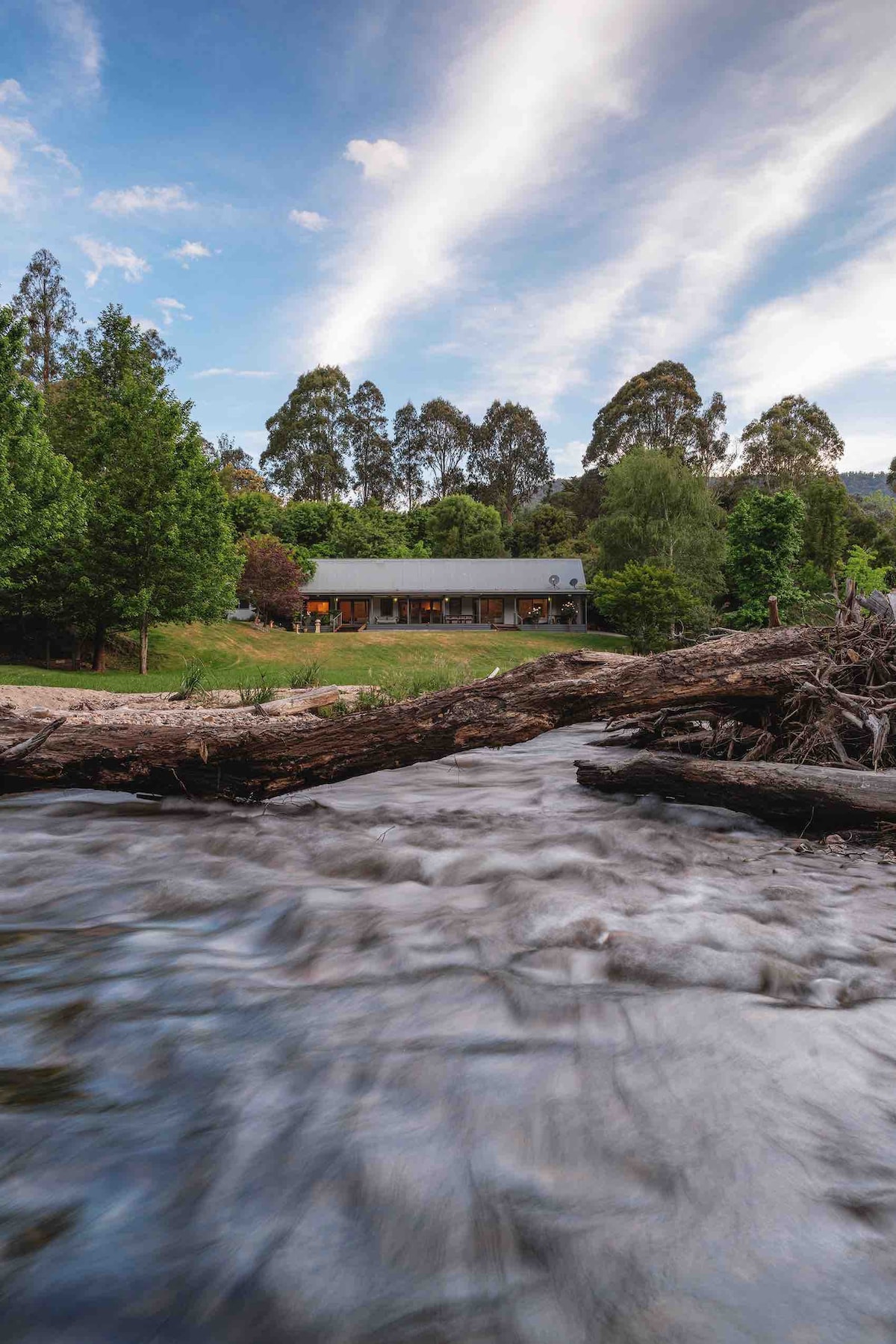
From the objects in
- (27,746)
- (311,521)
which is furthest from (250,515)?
(27,746)

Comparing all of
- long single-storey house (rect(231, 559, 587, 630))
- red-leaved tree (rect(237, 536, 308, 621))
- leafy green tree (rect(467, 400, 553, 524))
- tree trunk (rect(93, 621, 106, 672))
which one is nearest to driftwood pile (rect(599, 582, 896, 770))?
tree trunk (rect(93, 621, 106, 672))

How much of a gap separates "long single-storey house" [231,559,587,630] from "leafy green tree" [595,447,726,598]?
4564 mm

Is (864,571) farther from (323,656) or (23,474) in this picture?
(23,474)

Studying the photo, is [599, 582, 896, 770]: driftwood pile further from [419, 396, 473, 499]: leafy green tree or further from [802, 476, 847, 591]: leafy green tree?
[419, 396, 473, 499]: leafy green tree

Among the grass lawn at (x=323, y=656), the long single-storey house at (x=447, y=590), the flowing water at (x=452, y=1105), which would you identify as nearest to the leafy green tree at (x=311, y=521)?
the long single-storey house at (x=447, y=590)

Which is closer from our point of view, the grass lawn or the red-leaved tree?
the grass lawn

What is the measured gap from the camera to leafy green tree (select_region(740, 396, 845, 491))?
232ft

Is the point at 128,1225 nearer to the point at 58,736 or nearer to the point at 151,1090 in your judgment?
the point at 151,1090

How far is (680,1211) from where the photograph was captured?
1951 mm

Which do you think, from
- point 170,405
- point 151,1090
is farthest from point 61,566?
point 151,1090

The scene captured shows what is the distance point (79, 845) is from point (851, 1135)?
522cm

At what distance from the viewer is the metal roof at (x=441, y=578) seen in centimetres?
4919

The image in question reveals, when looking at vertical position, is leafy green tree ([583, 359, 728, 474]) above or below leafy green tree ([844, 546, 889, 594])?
above

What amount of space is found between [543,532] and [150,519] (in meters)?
50.1
